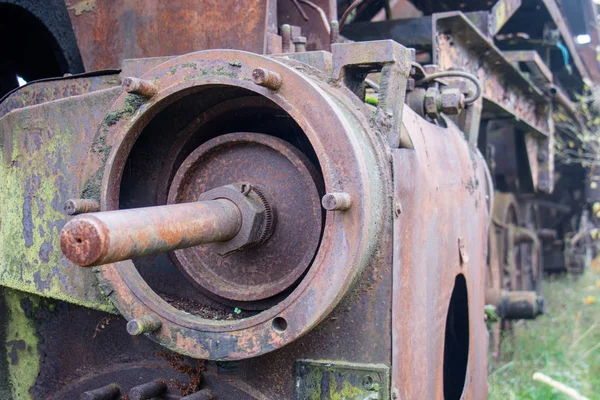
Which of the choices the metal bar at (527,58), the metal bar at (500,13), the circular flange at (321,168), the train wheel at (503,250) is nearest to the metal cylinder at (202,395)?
the circular flange at (321,168)

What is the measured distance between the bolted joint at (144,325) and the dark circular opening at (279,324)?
0.95ft

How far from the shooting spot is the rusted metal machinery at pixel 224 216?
168 cm

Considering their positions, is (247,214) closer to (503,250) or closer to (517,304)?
(517,304)

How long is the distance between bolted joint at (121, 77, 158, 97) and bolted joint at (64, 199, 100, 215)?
294mm

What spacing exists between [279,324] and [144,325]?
1.05 feet

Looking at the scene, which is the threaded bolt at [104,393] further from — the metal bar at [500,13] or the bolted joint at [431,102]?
the metal bar at [500,13]

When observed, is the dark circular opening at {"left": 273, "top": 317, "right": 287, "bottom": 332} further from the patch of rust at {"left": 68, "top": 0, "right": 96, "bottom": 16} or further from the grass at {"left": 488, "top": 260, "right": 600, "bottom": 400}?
the grass at {"left": 488, "top": 260, "right": 600, "bottom": 400}

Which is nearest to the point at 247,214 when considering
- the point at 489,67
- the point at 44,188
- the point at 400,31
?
the point at 44,188

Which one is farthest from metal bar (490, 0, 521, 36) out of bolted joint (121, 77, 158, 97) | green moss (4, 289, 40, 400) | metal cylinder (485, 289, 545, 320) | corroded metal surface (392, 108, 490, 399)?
green moss (4, 289, 40, 400)

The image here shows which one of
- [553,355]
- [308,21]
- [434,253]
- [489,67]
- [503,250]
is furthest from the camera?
[503,250]

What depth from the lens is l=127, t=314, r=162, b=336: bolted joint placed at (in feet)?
5.62

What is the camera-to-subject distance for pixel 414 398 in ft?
6.35

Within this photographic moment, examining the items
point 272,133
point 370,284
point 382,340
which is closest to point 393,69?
point 272,133

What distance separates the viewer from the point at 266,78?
1691 millimetres
